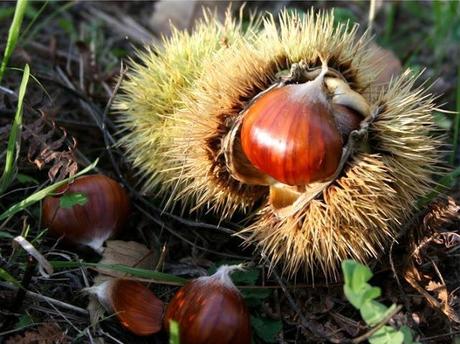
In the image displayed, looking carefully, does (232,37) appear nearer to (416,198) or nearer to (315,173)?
(315,173)

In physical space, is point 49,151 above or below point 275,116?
below

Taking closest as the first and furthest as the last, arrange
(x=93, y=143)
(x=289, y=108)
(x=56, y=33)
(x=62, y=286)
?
(x=289, y=108) < (x=62, y=286) < (x=93, y=143) < (x=56, y=33)

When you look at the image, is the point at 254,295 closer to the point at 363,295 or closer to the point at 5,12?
the point at 363,295

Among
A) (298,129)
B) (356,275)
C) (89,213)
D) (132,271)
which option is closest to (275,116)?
(298,129)

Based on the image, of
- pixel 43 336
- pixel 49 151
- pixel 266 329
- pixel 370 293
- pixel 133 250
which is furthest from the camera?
pixel 133 250

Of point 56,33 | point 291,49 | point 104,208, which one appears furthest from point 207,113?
point 56,33

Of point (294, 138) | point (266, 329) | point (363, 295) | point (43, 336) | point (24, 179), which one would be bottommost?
point (266, 329)

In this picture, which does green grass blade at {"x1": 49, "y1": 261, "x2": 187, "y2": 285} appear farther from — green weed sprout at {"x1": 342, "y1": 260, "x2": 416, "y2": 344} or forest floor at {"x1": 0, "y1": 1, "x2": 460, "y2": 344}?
green weed sprout at {"x1": 342, "y1": 260, "x2": 416, "y2": 344}
